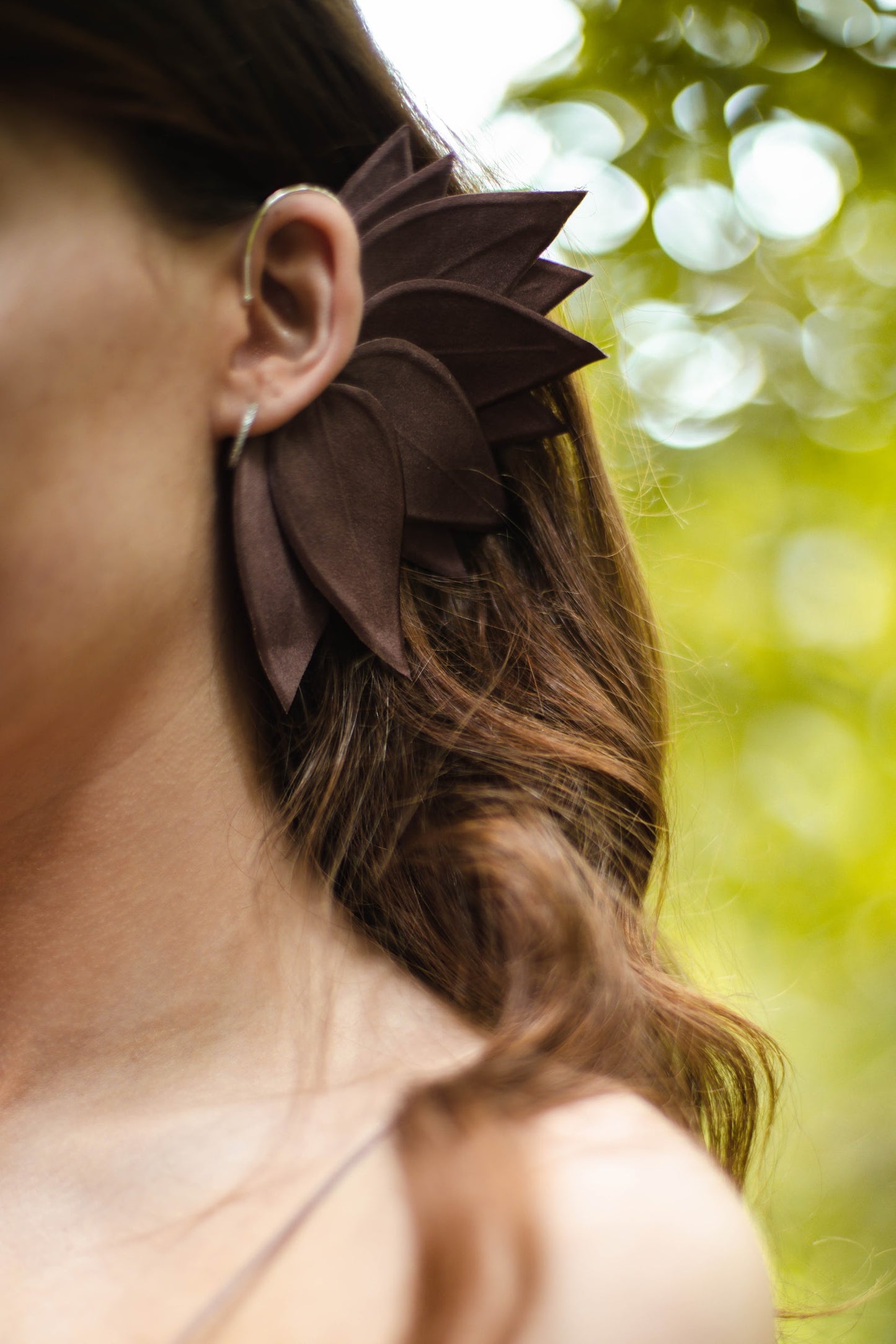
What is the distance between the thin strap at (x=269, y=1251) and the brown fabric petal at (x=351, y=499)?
0.43m

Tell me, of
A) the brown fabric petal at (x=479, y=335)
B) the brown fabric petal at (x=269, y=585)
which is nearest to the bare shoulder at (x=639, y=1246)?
the brown fabric petal at (x=269, y=585)

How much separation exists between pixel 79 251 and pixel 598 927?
743mm

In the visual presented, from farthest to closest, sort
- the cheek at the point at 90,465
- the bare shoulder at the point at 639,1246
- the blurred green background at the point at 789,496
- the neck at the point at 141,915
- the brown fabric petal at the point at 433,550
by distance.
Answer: the blurred green background at the point at 789,496
the brown fabric petal at the point at 433,550
the neck at the point at 141,915
the cheek at the point at 90,465
the bare shoulder at the point at 639,1246

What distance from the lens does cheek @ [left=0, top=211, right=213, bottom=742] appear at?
3.25 feet

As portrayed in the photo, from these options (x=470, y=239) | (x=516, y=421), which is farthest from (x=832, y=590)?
(x=470, y=239)

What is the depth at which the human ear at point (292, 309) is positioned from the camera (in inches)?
43.1

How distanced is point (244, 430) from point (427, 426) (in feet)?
0.61

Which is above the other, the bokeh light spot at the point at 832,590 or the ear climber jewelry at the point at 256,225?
the ear climber jewelry at the point at 256,225

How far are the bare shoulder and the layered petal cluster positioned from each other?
47cm

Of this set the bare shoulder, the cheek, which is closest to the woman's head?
the cheek

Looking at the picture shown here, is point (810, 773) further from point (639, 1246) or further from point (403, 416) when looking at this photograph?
point (639, 1246)

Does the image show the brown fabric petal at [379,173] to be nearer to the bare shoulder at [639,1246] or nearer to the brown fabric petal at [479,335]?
the brown fabric petal at [479,335]

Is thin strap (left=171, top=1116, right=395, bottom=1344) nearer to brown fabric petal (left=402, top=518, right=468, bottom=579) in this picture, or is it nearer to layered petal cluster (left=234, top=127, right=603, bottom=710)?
layered petal cluster (left=234, top=127, right=603, bottom=710)

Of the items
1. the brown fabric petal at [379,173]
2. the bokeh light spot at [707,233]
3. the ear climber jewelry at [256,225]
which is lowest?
the bokeh light spot at [707,233]
